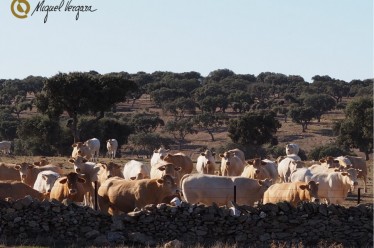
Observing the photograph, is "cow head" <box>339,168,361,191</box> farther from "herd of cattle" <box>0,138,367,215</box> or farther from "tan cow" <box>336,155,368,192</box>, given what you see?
"tan cow" <box>336,155,368,192</box>

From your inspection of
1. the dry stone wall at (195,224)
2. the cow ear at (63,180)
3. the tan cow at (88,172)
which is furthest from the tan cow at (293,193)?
the cow ear at (63,180)

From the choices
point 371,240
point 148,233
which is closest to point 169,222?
point 148,233

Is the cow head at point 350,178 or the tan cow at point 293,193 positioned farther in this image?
the cow head at point 350,178

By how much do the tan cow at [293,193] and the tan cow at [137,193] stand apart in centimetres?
291

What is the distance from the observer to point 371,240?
20.3 metres

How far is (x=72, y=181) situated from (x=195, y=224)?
13.4ft

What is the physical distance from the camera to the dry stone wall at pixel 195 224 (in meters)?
20.2

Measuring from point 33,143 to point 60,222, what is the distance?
142ft

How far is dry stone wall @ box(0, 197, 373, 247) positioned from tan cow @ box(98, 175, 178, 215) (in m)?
1.35

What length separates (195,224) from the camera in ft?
67.4

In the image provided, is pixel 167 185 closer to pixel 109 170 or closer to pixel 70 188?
pixel 70 188

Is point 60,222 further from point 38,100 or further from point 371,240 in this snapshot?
point 38,100

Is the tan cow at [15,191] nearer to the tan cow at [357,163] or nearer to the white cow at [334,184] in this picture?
the white cow at [334,184]

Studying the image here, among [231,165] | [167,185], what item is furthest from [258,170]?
[167,185]
